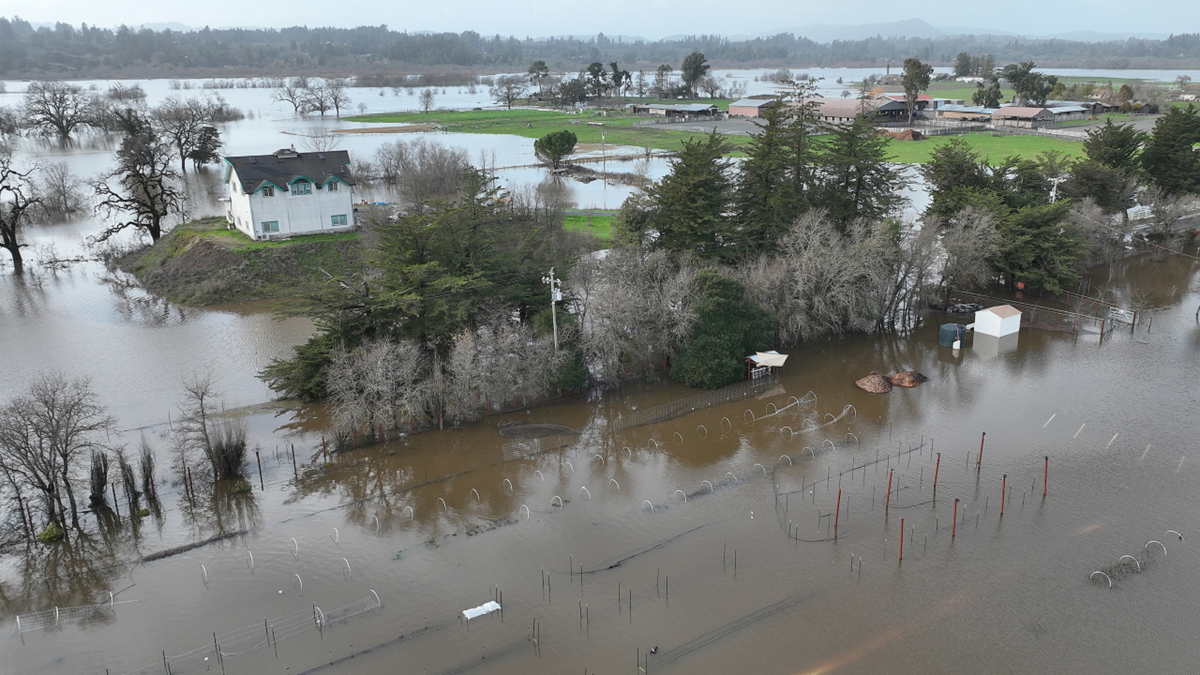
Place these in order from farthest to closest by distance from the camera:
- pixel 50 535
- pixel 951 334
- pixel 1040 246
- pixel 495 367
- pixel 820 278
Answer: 1. pixel 1040 246
2. pixel 951 334
3. pixel 820 278
4. pixel 495 367
5. pixel 50 535

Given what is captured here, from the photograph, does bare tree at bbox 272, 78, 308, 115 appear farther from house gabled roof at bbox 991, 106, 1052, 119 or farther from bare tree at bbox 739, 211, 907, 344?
bare tree at bbox 739, 211, 907, 344

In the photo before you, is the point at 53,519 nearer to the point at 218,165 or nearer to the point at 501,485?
the point at 501,485

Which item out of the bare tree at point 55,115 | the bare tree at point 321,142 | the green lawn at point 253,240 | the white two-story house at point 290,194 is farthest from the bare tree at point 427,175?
the bare tree at point 55,115

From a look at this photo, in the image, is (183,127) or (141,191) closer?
(141,191)

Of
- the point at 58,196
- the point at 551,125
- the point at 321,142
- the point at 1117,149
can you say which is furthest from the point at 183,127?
the point at 1117,149

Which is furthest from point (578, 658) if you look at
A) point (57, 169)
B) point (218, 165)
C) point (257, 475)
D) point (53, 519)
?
point (218, 165)

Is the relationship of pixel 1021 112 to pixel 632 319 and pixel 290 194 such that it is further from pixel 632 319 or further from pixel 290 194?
pixel 632 319
